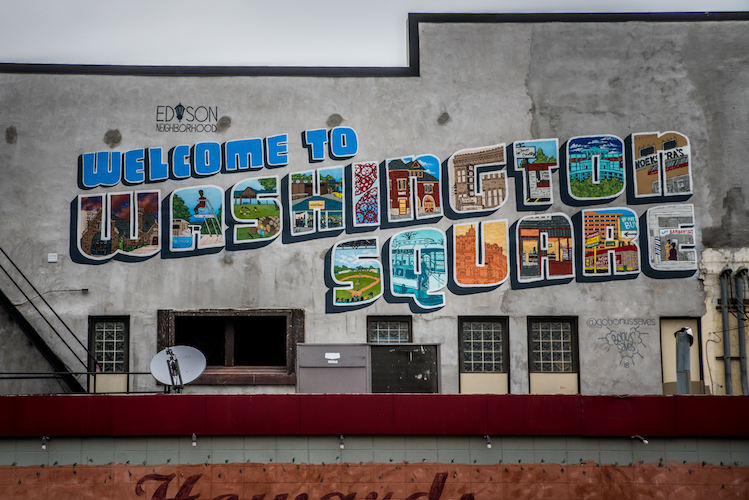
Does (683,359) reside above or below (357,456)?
above

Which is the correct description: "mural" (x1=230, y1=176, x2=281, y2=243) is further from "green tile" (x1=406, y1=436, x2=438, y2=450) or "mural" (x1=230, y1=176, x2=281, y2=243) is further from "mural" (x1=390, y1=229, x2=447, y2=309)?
"green tile" (x1=406, y1=436, x2=438, y2=450)

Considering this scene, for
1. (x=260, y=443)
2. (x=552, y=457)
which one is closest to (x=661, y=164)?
(x=552, y=457)

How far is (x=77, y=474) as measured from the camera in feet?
43.6

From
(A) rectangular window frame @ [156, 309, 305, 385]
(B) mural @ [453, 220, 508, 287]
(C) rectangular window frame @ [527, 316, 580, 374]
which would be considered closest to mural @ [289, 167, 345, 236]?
(A) rectangular window frame @ [156, 309, 305, 385]

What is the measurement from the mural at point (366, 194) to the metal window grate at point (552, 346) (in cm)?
458

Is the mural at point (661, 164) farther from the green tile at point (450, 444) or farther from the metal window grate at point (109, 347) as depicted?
the metal window grate at point (109, 347)

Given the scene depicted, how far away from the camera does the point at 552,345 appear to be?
17703mm

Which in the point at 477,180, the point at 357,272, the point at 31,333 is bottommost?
the point at 31,333

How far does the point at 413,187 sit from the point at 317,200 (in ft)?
7.52

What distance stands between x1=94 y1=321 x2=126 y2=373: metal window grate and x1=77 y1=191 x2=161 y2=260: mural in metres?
1.71

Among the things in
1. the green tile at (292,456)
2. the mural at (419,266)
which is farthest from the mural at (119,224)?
the green tile at (292,456)

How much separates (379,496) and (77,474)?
534cm

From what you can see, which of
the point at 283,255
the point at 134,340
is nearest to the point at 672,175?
the point at 283,255

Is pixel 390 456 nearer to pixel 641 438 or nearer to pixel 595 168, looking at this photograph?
pixel 641 438
